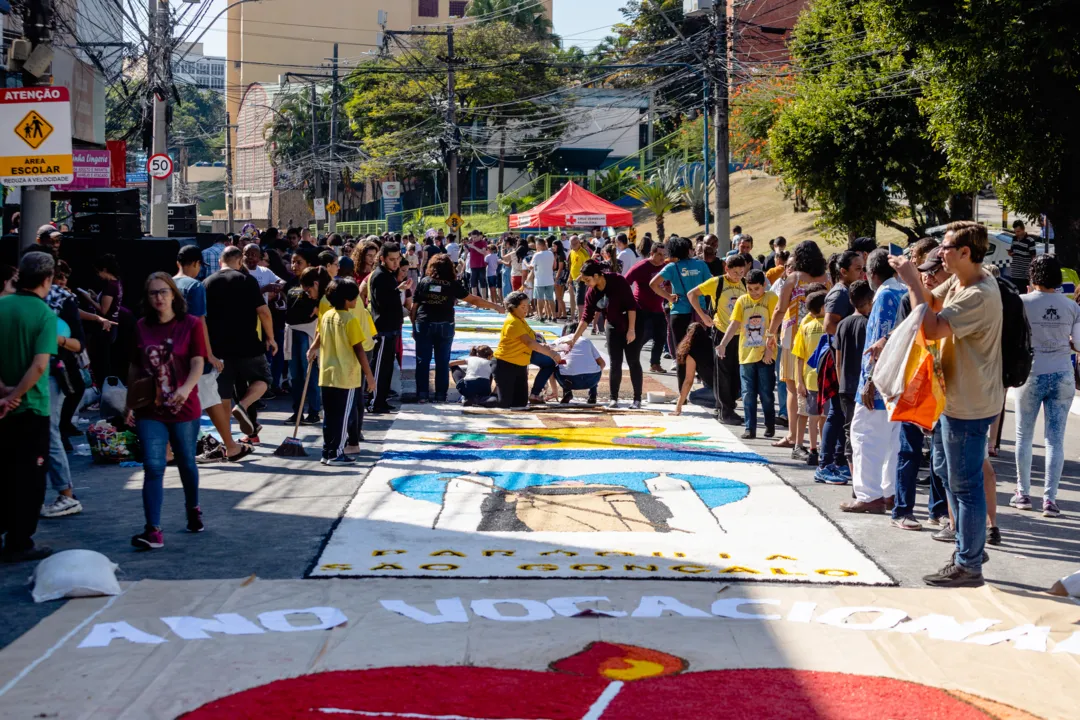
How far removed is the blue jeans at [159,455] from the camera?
25.4 feet

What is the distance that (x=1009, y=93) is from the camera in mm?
18844

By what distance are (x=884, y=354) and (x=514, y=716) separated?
342 centimetres

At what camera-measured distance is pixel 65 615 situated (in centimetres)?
627

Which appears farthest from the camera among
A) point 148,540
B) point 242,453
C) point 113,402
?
point 113,402

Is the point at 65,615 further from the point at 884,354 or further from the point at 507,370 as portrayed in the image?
the point at 507,370

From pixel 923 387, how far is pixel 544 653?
2.71m

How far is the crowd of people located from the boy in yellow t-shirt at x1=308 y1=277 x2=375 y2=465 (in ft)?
0.05

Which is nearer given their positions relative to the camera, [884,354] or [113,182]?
[884,354]

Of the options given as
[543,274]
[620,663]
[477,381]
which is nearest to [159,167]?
[543,274]

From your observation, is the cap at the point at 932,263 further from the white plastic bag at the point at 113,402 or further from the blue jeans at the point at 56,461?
the white plastic bag at the point at 113,402

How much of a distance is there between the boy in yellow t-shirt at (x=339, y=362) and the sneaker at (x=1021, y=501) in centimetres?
532

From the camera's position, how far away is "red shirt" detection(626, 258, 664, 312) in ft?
53.9

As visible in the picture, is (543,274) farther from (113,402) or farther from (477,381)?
(113,402)

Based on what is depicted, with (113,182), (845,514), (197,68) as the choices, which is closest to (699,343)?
(845,514)
